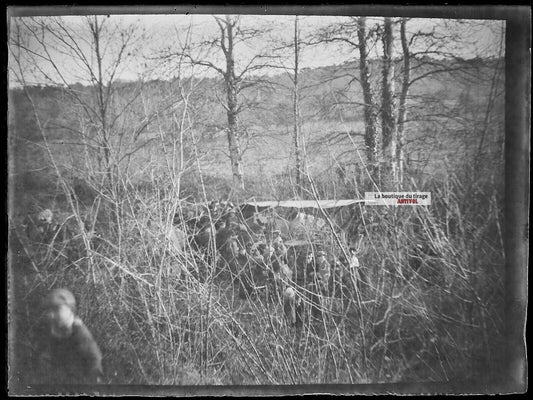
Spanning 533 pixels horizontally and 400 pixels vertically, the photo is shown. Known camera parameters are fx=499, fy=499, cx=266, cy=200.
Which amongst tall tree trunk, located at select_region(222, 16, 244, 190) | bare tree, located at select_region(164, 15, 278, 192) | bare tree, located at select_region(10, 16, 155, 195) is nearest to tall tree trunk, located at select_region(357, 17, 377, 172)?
bare tree, located at select_region(164, 15, 278, 192)

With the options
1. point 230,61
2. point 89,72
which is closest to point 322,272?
point 230,61

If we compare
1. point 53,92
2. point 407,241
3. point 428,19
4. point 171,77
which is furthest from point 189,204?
point 428,19

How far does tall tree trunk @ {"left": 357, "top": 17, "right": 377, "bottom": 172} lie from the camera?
305 cm

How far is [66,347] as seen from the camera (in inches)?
119

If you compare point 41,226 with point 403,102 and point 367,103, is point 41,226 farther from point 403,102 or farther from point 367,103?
point 403,102

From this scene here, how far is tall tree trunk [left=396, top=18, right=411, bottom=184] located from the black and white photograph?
0.01 metres

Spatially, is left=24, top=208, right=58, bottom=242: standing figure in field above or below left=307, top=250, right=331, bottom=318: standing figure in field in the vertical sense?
above

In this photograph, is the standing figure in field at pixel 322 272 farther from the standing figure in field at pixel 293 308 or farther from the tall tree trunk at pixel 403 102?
the tall tree trunk at pixel 403 102

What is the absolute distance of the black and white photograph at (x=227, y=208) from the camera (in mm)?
3016

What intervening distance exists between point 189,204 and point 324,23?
4.51ft

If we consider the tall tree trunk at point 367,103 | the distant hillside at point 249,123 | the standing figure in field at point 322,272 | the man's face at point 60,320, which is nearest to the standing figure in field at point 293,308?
the standing figure in field at point 322,272

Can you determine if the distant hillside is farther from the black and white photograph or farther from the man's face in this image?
the man's face

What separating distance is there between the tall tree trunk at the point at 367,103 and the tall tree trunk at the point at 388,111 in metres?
0.06

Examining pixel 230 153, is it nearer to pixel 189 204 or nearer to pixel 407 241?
pixel 189 204
